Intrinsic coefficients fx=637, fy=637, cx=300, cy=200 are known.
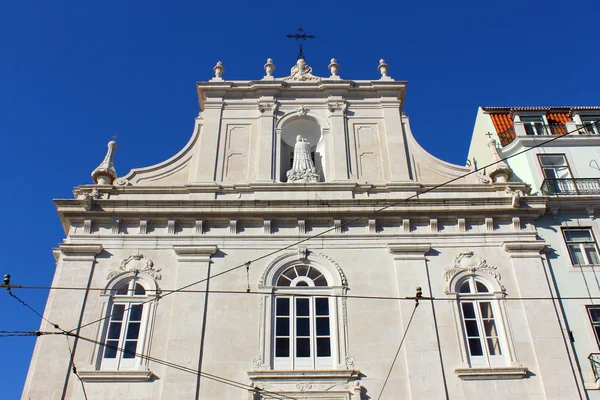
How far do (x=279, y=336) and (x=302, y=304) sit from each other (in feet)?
4.05

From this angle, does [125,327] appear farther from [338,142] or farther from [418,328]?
[338,142]

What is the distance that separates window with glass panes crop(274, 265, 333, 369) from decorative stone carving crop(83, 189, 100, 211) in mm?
6452

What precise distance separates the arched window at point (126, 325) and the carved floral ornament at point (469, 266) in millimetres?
8975

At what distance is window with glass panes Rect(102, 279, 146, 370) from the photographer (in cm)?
1747

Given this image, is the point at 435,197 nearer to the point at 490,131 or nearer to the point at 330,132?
the point at 330,132

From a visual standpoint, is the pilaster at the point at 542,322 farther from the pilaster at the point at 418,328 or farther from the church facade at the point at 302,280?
the pilaster at the point at 418,328

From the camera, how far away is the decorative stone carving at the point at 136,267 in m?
19.0

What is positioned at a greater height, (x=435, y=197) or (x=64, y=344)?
(x=435, y=197)

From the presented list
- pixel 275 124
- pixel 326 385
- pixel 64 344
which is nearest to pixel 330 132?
pixel 275 124

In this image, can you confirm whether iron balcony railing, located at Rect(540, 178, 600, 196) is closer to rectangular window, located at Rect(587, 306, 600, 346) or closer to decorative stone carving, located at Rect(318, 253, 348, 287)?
rectangular window, located at Rect(587, 306, 600, 346)

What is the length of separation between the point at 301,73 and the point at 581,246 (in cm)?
1195

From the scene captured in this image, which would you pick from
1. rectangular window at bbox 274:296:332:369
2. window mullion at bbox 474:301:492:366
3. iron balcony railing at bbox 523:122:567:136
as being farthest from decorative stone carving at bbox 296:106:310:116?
window mullion at bbox 474:301:492:366

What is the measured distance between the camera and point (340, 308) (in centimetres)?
1823

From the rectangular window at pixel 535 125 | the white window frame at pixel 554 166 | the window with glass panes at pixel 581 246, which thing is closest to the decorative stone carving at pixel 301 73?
the rectangular window at pixel 535 125
